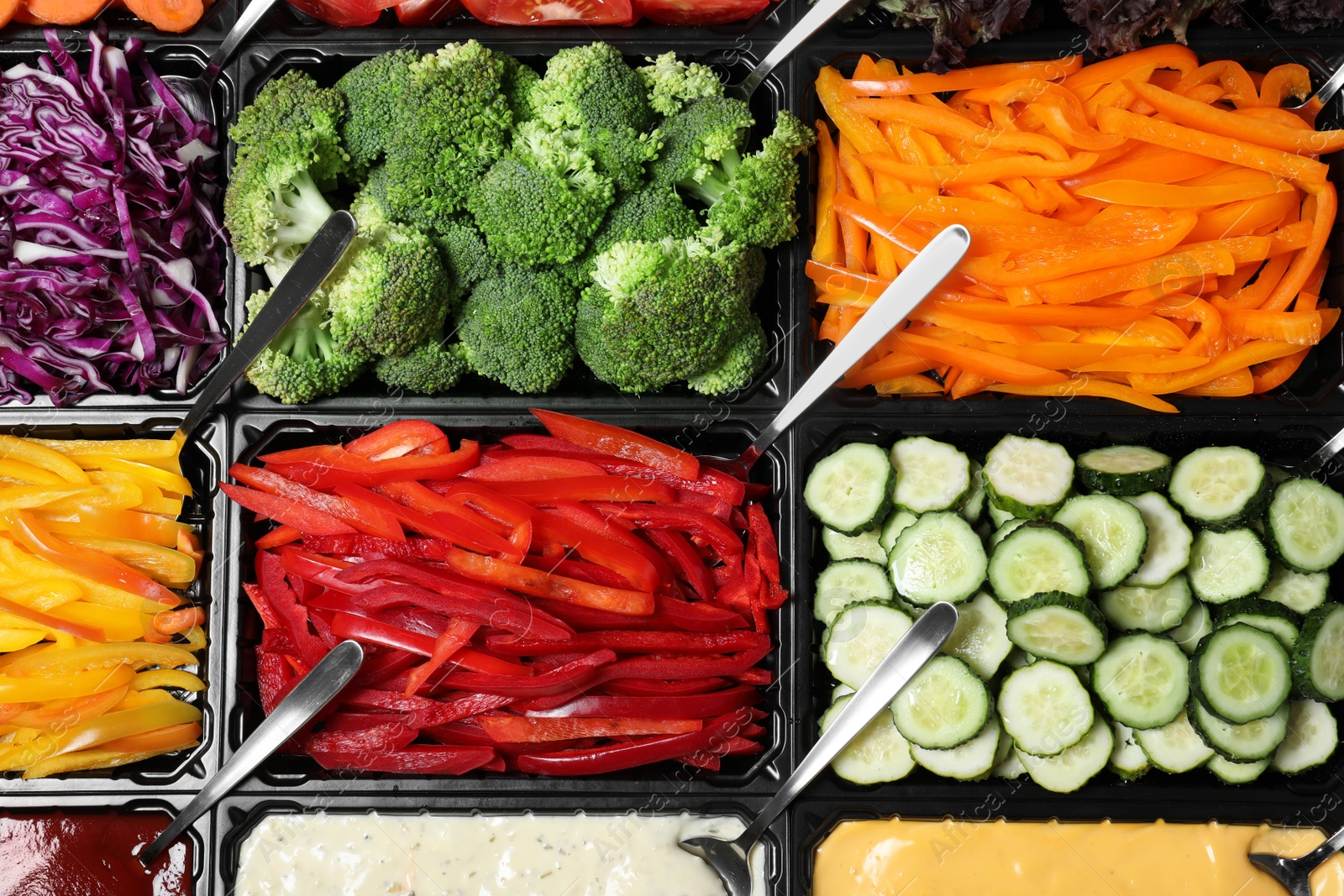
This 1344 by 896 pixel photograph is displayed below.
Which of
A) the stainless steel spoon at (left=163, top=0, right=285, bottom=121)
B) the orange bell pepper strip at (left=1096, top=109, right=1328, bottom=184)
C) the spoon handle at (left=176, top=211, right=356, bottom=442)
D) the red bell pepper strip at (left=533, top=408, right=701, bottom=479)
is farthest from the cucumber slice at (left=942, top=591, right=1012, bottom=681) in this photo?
the stainless steel spoon at (left=163, top=0, right=285, bottom=121)

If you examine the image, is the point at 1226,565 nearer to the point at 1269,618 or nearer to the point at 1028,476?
the point at 1269,618

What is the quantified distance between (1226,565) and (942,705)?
86 centimetres

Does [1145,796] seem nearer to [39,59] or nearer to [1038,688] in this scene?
[1038,688]

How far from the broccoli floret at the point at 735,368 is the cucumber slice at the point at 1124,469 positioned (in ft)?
3.14

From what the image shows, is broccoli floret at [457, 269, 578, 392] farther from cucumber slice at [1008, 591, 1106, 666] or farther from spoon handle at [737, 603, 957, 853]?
cucumber slice at [1008, 591, 1106, 666]

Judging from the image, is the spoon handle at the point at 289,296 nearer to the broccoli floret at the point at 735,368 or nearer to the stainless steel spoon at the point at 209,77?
the stainless steel spoon at the point at 209,77

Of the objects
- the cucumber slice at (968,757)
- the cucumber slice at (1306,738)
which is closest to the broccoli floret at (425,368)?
the cucumber slice at (968,757)

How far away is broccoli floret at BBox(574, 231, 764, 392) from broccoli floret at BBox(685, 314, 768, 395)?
0.09 feet

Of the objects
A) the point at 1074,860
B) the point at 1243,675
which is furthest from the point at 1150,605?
the point at 1074,860

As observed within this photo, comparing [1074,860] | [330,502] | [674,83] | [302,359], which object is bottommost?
[1074,860]

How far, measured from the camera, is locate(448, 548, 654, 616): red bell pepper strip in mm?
2258

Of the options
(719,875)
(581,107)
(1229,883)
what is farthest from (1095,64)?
(719,875)

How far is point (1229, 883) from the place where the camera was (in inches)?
88.0

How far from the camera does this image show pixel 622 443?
2.46 meters
